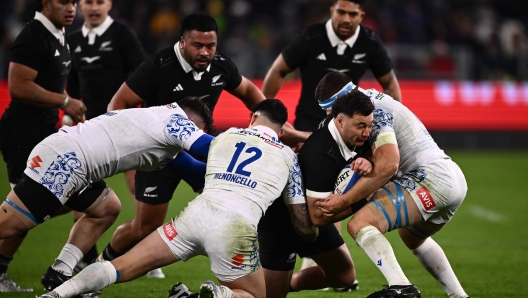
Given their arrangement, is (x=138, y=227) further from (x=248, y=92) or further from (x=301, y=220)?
(x=301, y=220)

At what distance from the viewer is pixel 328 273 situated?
22.5 feet

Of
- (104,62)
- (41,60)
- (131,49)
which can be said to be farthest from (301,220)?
(104,62)

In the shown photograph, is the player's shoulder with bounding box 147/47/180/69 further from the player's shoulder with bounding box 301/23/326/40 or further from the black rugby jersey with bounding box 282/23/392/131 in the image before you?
the player's shoulder with bounding box 301/23/326/40

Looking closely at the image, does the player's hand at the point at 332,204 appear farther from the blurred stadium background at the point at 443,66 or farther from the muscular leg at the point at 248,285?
the blurred stadium background at the point at 443,66

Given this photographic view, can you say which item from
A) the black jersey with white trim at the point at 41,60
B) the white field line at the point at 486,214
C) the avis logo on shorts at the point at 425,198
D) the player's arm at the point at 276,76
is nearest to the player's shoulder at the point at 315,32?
the player's arm at the point at 276,76

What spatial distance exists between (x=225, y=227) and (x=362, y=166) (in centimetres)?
123

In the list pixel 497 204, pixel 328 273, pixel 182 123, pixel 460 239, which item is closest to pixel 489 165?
pixel 497 204

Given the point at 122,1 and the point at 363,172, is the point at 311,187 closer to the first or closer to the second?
the point at 363,172

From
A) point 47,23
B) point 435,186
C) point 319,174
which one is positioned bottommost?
point 435,186

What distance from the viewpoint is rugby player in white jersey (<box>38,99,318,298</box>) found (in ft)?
18.1

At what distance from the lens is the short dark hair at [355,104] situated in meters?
5.99

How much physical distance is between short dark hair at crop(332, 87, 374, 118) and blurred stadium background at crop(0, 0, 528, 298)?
5.97m

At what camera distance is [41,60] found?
718cm

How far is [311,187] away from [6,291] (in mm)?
3220
